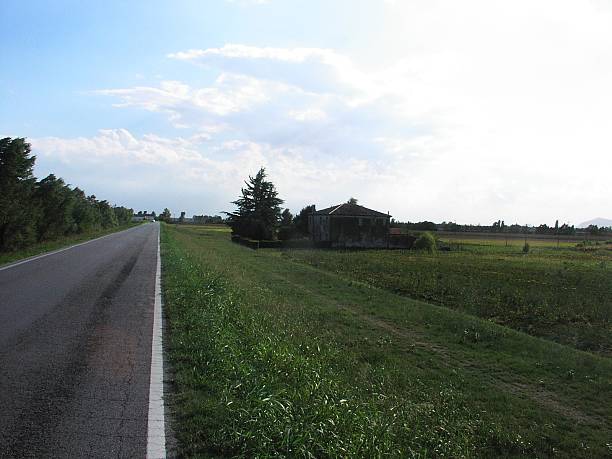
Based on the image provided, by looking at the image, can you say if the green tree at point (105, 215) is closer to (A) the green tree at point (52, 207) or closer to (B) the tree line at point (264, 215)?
(B) the tree line at point (264, 215)

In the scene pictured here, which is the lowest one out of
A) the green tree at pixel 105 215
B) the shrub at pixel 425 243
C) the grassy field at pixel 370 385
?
the grassy field at pixel 370 385

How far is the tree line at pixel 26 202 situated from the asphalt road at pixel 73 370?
17.3 m

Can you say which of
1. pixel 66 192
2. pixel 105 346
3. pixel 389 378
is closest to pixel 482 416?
pixel 389 378

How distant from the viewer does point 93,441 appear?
4.32 meters

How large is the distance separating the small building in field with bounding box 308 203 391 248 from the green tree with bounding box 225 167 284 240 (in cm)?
1151

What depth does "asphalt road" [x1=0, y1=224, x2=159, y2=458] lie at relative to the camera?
171 inches

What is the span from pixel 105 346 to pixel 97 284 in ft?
23.7

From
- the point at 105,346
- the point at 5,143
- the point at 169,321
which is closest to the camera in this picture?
the point at 105,346

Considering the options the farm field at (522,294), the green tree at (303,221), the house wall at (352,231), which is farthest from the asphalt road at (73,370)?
the green tree at (303,221)

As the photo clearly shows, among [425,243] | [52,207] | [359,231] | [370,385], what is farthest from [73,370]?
[359,231]

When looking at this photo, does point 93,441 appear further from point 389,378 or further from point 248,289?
point 248,289

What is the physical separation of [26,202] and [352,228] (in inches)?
1265

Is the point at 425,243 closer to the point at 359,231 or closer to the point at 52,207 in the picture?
the point at 359,231

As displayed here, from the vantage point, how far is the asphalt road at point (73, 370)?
14.3 feet
